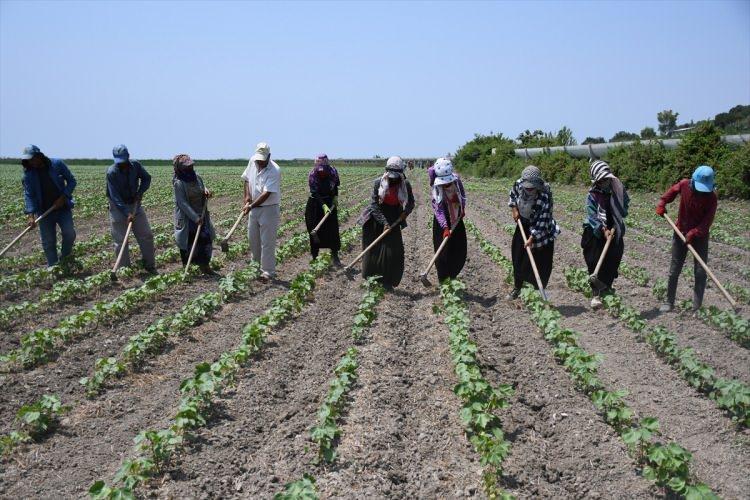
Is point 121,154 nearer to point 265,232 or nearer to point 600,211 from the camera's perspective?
point 265,232

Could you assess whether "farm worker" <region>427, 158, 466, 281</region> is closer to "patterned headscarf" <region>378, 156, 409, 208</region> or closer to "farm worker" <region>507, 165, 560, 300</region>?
"patterned headscarf" <region>378, 156, 409, 208</region>

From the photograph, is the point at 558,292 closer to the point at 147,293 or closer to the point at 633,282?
the point at 633,282

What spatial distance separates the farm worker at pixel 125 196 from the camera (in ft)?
28.6

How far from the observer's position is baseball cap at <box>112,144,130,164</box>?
8.54 m

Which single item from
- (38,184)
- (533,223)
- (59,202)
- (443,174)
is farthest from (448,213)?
(38,184)

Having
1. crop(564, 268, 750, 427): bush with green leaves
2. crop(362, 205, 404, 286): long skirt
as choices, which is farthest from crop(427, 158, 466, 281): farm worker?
crop(564, 268, 750, 427): bush with green leaves

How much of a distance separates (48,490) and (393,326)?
12.4ft

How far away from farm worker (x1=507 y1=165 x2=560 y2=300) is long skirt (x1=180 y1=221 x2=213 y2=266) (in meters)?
4.14

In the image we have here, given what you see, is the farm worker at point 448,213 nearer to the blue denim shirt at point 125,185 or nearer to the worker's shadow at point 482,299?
the worker's shadow at point 482,299

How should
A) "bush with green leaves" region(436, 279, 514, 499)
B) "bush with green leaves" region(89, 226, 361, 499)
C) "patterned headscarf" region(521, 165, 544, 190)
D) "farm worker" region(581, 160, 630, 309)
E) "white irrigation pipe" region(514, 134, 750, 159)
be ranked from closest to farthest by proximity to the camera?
"bush with green leaves" region(89, 226, 361, 499), "bush with green leaves" region(436, 279, 514, 499), "farm worker" region(581, 160, 630, 309), "patterned headscarf" region(521, 165, 544, 190), "white irrigation pipe" region(514, 134, 750, 159)

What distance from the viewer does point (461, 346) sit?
221 inches

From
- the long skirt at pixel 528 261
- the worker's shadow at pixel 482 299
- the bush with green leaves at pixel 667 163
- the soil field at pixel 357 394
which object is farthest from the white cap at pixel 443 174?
the bush with green leaves at pixel 667 163

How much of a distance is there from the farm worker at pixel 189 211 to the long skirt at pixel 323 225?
1.50 metres

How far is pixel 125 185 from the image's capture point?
8828mm
